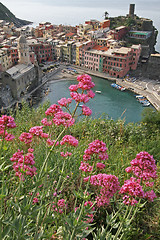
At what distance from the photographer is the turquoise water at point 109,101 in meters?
19.6

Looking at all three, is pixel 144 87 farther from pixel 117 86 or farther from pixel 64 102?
pixel 64 102

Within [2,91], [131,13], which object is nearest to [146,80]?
[2,91]

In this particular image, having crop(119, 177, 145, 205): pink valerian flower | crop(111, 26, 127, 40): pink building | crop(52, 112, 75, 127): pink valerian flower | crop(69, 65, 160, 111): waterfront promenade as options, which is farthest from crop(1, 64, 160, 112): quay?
crop(119, 177, 145, 205): pink valerian flower

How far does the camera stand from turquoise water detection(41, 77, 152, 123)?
1959 centimetres

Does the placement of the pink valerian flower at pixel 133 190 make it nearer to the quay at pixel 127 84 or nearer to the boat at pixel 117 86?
the quay at pixel 127 84

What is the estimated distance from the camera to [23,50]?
22281 millimetres

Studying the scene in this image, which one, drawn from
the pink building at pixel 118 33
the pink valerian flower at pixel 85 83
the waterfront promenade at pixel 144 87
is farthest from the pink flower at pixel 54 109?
the pink building at pixel 118 33

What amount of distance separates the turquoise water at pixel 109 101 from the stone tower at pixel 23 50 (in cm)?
423

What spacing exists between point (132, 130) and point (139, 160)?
3.47 metres

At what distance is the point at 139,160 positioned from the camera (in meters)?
1.75

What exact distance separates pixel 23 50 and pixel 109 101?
36.9ft

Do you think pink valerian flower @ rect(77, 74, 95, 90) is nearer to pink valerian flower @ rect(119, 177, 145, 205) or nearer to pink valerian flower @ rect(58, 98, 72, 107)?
pink valerian flower @ rect(58, 98, 72, 107)

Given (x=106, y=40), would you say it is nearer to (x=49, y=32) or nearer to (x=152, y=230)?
(x=49, y=32)

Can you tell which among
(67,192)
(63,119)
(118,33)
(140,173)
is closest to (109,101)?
(118,33)
